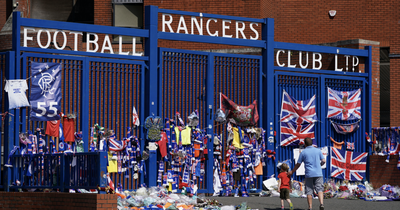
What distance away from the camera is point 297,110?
15375mm

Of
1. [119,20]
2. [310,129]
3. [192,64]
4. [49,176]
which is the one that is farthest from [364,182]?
[119,20]

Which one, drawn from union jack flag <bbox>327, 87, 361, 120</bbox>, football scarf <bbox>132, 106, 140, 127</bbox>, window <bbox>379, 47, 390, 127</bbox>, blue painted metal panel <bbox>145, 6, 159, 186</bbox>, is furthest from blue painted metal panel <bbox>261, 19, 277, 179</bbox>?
window <bbox>379, 47, 390, 127</bbox>

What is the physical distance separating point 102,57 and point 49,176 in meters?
3.53

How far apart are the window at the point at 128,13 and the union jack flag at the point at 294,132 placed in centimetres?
834

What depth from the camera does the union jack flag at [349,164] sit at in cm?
1590

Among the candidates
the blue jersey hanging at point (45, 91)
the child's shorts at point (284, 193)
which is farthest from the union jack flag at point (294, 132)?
the blue jersey hanging at point (45, 91)

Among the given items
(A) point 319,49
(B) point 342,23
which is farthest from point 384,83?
(A) point 319,49

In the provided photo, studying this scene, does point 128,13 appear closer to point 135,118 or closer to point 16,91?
point 135,118

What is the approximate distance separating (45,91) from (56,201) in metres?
3.08

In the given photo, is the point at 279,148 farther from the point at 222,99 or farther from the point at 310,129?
the point at 222,99

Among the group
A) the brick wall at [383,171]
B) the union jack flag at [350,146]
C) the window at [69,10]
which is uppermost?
Answer: the window at [69,10]

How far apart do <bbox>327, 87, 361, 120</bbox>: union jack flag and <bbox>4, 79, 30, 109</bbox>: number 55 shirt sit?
8.19 meters

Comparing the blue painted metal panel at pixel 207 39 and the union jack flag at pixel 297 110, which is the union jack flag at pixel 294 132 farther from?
the blue painted metal panel at pixel 207 39

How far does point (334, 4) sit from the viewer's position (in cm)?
2125
